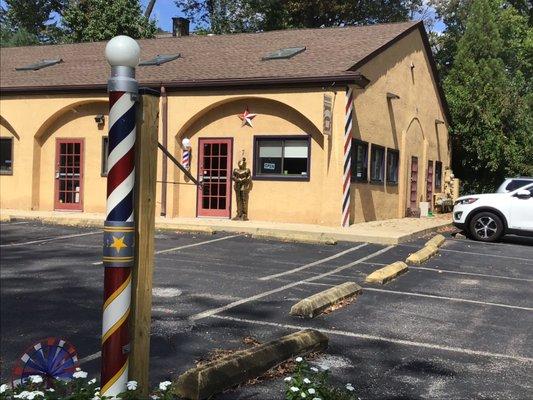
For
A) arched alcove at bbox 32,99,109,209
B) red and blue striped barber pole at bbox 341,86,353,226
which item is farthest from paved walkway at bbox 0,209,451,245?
arched alcove at bbox 32,99,109,209

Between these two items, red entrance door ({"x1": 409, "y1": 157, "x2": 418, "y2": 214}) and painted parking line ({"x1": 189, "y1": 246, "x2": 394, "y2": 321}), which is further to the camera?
red entrance door ({"x1": 409, "y1": 157, "x2": 418, "y2": 214})

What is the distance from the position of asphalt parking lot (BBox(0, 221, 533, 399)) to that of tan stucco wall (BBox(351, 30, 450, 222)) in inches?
247

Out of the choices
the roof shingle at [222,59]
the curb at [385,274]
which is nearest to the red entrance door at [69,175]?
the roof shingle at [222,59]

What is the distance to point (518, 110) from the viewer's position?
28.5 meters

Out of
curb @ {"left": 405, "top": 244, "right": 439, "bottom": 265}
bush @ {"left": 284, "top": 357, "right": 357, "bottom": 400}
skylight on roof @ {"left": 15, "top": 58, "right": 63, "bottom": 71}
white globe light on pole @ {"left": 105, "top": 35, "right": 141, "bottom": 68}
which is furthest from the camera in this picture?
skylight on roof @ {"left": 15, "top": 58, "right": 63, "bottom": 71}

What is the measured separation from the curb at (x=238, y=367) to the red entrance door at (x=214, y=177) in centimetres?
1297

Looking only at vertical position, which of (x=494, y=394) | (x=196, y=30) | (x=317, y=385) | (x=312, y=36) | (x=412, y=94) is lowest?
(x=494, y=394)

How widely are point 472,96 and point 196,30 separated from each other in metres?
18.5

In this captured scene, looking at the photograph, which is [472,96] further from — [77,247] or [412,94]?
[77,247]

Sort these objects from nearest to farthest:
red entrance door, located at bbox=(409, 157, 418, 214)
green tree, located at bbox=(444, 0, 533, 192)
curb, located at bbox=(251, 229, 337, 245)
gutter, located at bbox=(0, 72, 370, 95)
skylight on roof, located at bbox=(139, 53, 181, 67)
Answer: curb, located at bbox=(251, 229, 337, 245), gutter, located at bbox=(0, 72, 370, 95), skylight on roof, located at bbox=(139, 53, 181, 67), red entrance door, located at bbox=(409, 157, 418, 214), green tree, located at bbox=(444, 0, 533, 192)

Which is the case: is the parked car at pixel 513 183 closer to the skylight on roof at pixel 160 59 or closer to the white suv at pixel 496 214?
the white suv at pixel 496 214

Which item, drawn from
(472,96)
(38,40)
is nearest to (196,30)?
(38,40)

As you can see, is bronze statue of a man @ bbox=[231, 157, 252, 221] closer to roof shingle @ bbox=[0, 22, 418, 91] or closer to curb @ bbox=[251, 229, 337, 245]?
roof shingle @ bbox=[0, 22, 418, 91]

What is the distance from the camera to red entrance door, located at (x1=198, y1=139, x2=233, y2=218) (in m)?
18.3
